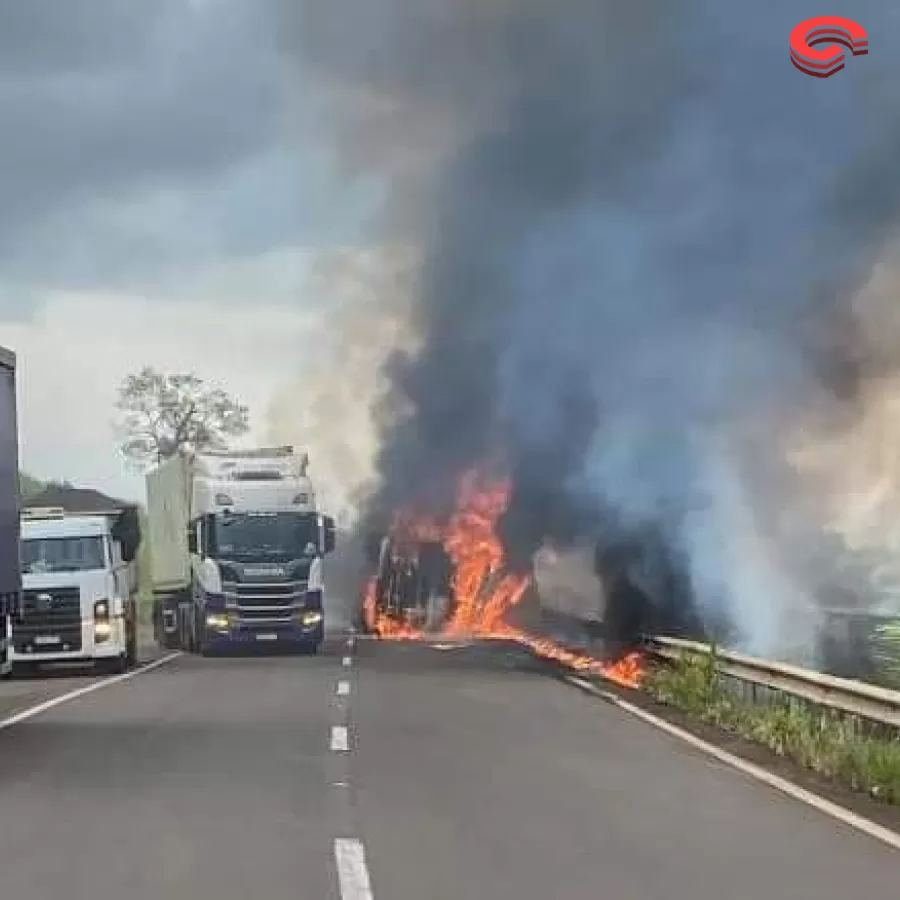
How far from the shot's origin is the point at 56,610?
28.5m

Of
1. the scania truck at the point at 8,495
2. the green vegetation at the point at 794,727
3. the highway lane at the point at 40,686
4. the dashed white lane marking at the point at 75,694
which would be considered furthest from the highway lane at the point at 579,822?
the highway lane at the point at 40,686

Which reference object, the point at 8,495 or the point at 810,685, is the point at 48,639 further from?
the point at 810,685

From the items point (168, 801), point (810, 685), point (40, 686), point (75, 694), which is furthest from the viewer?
point (40, 686)

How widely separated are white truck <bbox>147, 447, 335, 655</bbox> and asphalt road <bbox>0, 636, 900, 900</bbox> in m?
14.5

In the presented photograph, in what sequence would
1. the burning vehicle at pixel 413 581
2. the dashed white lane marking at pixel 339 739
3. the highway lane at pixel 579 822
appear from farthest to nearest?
the burning vehicle at pixel 413 581
the dashed white lane marking at pixel 339 739
the highway lane at pixel 579 822

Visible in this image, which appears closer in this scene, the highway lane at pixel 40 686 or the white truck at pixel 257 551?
the highway lane at pixel 40 686

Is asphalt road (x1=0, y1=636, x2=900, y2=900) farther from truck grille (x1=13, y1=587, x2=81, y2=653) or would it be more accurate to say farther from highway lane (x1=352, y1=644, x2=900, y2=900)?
truck grille (x1=13, y1=587, x2=81, y2=653)

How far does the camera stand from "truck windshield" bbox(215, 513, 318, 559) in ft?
113

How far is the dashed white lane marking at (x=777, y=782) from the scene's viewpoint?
10406mm

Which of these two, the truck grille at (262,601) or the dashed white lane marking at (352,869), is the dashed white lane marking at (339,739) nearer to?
the dashed white lane marking at (352,869)

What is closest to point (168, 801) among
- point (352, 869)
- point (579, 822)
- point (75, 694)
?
point (579, 822)

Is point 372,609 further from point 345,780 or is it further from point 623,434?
point 345,780

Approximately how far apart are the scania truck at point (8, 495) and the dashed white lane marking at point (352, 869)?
294 inches

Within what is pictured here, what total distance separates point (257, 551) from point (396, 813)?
933 inches
